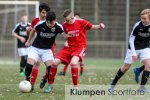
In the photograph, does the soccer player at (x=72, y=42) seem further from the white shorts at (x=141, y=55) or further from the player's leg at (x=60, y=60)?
the white shorts at (x=141, y=55)

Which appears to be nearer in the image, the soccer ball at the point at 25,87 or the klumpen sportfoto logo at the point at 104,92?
the klumpen sportfoto logo at the point at 104,92

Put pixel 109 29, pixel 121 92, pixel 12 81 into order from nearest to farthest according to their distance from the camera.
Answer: pixel 121 92 < pixel 12 81 < pixel 109 29

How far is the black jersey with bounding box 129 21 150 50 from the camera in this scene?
506 inches

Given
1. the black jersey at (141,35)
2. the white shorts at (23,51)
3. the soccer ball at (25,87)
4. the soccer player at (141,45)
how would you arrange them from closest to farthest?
the soccer ball at (25,87)
the soccer player at (141,45)
the black jersey at (141,35)
the white shorts at (23,51)

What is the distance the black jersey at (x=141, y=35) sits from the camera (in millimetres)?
12844

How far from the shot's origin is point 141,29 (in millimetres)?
12836

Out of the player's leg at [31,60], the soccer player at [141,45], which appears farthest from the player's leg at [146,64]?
the player's leg at [31,60]

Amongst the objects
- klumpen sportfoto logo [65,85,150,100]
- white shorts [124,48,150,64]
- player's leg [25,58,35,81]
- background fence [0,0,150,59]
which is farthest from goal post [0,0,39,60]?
klumpen sportfoto logo [65,85,150,100]

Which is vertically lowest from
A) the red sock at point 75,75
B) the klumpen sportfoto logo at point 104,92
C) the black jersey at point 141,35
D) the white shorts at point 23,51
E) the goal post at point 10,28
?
the goal post at point 10,28

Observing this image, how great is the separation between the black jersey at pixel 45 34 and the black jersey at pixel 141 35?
1.71 meters

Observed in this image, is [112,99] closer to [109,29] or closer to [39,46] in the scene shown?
[39,46]

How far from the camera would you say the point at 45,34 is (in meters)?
13.1

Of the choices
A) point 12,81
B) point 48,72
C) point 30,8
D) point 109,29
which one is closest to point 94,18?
point 109,29

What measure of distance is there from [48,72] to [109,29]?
20160 millimetres
